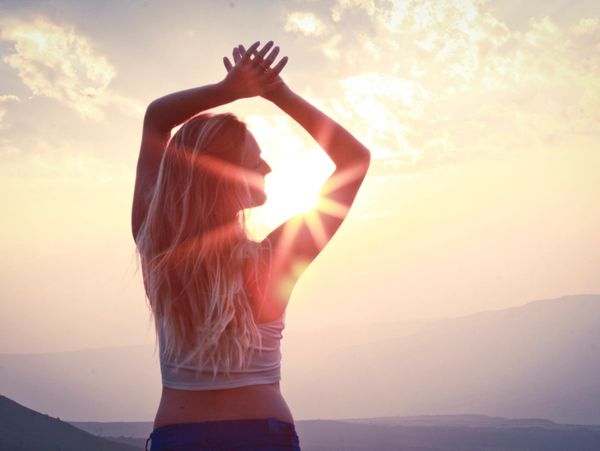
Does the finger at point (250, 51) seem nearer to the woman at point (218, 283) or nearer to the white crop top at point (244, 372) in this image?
the woman at point (218, 283)

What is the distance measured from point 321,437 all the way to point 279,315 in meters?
97.9

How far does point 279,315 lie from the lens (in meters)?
2.56

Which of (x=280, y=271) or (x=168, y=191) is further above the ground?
(x=168, y=191)

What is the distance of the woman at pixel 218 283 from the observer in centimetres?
243

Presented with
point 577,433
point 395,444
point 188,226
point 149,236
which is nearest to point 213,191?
point 188,226

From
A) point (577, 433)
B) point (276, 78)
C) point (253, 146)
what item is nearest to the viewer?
point (253, 146)

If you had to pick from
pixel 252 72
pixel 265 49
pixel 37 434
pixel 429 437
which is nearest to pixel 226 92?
pixel 252 72

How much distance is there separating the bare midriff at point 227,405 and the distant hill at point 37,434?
39787mm

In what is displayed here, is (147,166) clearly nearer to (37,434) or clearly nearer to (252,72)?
(252,72)

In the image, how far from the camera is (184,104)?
2.77m

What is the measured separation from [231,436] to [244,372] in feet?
0.75

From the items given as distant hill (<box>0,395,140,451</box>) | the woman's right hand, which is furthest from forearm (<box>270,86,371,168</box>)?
distant hill (<box>0,395,140,451</box>)

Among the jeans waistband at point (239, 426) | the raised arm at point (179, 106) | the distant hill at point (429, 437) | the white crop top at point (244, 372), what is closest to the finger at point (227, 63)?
the raised arm at point (179, 106)

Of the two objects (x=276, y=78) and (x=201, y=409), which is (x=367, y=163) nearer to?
(x=276, y=78)
